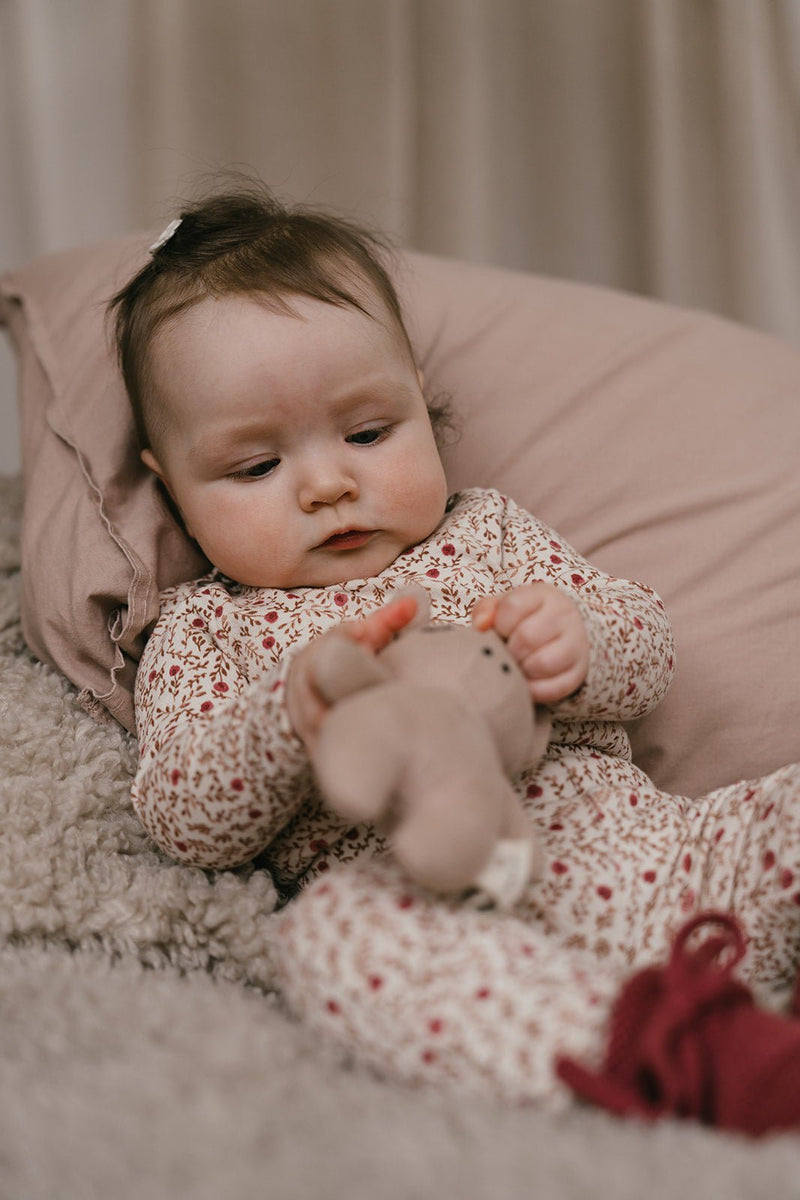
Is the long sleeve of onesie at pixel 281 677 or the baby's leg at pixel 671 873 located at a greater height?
the long sleeve of onesie at pixel 281 677

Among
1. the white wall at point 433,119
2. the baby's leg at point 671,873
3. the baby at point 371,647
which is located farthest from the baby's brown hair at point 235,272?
the white wall at point 433,119

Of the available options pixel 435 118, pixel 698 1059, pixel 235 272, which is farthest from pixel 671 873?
pixel 435 118

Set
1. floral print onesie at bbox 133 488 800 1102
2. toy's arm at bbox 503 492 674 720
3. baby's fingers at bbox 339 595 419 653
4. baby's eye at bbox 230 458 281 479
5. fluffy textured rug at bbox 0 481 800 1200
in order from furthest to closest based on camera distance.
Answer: baby's eye at bbox 230 458 281 479 → toy's arm at bbox 503 492 674 720 → baby's fingers at bbox 339 595 419 653 → floral print onesie at bbox 133 488 800 1102 → fluffy textured rug at bbox 0 481 800 1200

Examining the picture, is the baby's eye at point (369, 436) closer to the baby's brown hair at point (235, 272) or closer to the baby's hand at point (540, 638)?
the baby's brown hair at point (235, 272)

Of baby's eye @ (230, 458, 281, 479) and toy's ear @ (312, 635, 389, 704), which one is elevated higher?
baby's eye @ (230, 458, 281, 479)

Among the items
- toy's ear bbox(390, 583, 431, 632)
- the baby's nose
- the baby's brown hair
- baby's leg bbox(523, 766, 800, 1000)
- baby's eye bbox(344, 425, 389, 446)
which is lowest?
baby's leg bbox(523, 766, 800, 1000)

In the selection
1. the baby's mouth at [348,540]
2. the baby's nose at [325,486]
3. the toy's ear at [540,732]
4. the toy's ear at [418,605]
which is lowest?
the toy's ear at [540,732]

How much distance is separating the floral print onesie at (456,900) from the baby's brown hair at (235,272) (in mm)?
229

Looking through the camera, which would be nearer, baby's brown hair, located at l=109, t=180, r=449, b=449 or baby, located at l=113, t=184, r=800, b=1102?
baby, located at l=113, t=184, r=800, b=1102

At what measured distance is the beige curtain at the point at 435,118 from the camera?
189 centimetres

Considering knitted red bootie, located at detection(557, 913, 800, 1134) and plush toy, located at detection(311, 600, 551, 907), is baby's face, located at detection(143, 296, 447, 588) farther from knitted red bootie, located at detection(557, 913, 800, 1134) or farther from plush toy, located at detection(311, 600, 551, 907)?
knitted red bootie, located at detection(557, 913, 800, 1134)

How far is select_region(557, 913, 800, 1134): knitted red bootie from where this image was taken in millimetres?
592

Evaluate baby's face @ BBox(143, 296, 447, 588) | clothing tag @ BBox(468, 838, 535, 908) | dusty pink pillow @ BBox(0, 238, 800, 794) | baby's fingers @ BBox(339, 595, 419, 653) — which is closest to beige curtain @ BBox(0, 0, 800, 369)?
dusty pink pillow @ BBox(0, 238, 800, 794)

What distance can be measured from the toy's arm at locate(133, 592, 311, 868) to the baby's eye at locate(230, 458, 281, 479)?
0.47ft
